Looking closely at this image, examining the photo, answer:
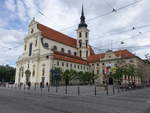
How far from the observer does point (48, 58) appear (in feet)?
167

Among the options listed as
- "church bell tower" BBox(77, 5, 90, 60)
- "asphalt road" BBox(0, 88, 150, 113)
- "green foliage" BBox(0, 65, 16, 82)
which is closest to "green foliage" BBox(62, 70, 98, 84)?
"church bell tower" BBox(77, 5, 90, 60)

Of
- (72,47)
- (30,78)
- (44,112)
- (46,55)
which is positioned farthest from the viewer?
(72,47)

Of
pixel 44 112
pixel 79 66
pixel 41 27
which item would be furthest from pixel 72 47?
pixel 44 112

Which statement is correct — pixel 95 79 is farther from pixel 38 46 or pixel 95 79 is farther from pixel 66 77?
pixel 38 46

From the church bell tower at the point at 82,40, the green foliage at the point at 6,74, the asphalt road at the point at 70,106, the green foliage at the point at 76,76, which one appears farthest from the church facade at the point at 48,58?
the asphalt road at the point at 70,106

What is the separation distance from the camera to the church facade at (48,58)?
51.8m

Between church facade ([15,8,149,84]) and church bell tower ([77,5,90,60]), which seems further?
church bell tower ([77,5,90,60])

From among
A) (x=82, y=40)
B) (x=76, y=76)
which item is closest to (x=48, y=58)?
(x=76, y=76)

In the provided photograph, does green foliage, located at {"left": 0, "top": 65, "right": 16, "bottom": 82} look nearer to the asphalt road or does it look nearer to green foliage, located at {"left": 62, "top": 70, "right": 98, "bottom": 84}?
green foliage, located at {"left": 62, "top": 70, "right": 98, "bottom": 84}

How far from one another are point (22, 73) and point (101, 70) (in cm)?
3490

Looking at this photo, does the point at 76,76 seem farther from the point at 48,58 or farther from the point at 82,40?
the point at 82,40

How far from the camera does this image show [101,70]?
2547 inches

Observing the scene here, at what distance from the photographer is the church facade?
170ft

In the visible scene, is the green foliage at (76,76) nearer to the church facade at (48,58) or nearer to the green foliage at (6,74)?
the church facade at (48,58)
